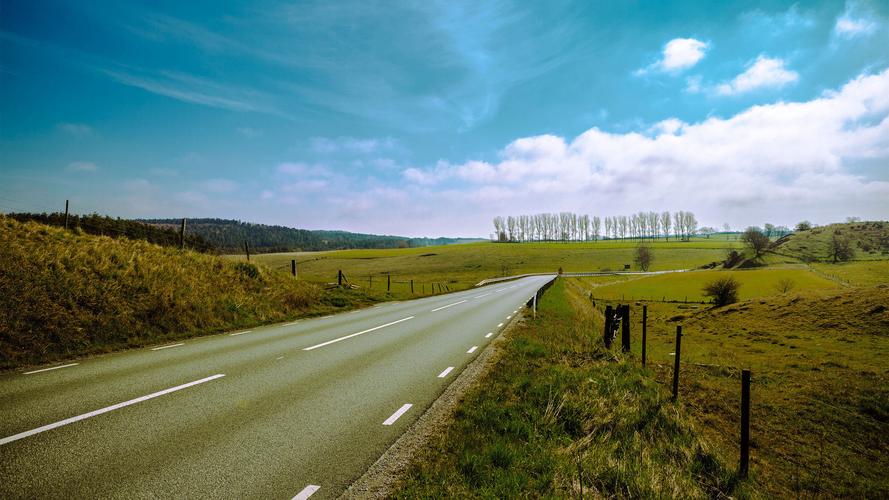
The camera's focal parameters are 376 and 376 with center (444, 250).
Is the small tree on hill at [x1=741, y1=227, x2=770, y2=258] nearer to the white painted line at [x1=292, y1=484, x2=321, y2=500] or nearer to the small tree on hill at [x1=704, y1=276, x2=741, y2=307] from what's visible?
the small tree on hill at [x1=704, y1=276, x2=741, y2=307]

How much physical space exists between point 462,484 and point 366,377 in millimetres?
4394

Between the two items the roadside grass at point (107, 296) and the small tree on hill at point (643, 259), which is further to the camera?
the small tree on hill at point (643, 259)

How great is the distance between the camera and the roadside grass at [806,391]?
24.6 feet

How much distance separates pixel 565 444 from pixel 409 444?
2.19 meters

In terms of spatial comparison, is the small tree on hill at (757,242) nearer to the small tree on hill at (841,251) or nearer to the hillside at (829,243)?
the hillside at (829,243)

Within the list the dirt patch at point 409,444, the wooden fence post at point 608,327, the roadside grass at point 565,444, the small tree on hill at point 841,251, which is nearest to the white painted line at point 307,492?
the dirt patch at point 409,444

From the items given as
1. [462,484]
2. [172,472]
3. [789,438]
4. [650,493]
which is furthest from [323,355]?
[789,438]

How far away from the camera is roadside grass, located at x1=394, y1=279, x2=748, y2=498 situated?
4.18 m

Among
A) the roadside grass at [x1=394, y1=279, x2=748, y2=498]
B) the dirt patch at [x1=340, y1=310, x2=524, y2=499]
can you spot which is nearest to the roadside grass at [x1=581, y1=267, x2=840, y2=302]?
the roadside grass at [x1=394, y1=279, x2=748, y2=498]

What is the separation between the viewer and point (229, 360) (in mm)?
9148

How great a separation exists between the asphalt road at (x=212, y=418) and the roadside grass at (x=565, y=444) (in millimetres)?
918

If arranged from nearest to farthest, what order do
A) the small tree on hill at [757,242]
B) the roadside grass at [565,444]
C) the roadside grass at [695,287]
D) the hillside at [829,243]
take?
the roadside grass at [565,444] → the roadside grass at [695,287] → the hillside at [829,243] → the small tree on hill at [757,242]

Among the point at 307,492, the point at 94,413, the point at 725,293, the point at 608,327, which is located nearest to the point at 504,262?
the point at 725,293

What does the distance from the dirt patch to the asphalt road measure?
16 cm
